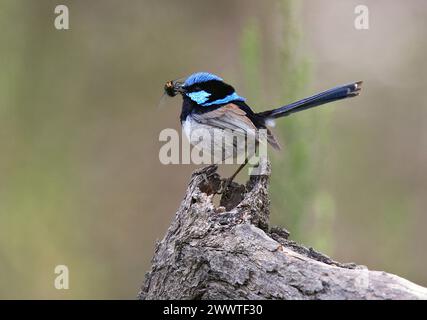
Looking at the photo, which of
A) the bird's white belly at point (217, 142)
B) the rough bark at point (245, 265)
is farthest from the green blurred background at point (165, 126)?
the rough bark at point (245, 265)

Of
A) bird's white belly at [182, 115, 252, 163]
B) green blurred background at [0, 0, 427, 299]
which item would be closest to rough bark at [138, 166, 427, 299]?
bird's white belly at [182, 115, 252, 163]

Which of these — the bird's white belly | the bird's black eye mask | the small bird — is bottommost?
the bird's white belly

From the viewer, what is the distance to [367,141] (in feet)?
21.9

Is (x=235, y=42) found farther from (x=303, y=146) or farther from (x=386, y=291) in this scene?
(x=386, y=291)

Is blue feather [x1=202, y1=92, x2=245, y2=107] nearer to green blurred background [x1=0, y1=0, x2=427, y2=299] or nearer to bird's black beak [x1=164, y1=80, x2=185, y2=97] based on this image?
bird's black beak [x1=164, y1=80, x2=185, y2=97]

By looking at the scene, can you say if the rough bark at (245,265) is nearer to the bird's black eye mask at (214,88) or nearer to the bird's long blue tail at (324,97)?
the bird's long blue tail at (324,97)

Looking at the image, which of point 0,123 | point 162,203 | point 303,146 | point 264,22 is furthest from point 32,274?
point 264,22

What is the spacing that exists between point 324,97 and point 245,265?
1.37 m

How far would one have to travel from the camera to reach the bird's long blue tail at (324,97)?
12.9 ft

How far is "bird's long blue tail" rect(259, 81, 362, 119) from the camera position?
393 centimetres

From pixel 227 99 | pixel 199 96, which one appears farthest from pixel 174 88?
pixel 227 99

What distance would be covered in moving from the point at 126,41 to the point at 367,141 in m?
2.46

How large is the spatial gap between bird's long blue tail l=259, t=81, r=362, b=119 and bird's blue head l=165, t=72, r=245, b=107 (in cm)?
27

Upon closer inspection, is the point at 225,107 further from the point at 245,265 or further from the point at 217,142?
the point at 245,265
